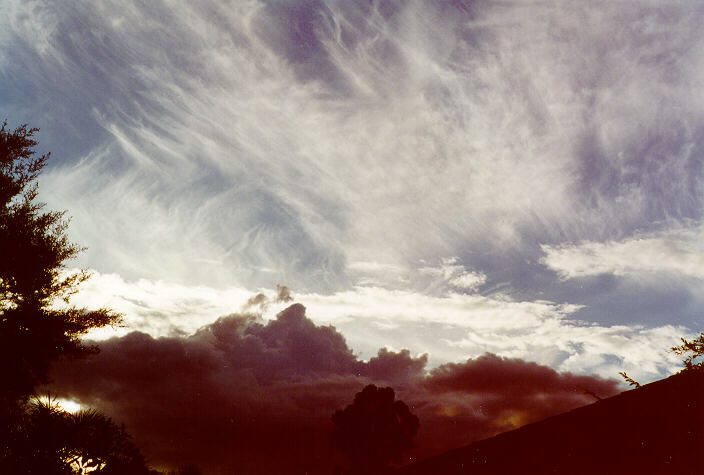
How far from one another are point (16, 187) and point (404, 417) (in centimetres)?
4546

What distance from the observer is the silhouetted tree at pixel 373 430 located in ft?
Answer: 157

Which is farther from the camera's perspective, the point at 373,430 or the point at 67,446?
the point at 373,430

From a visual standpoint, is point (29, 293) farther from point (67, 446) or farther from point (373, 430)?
point (373, 430)

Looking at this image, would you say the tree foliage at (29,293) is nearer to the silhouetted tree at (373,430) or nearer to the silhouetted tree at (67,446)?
the silhouetted tree at (67,446)

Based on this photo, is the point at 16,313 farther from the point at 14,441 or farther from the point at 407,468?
the point at 407,468

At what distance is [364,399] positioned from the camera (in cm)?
5000

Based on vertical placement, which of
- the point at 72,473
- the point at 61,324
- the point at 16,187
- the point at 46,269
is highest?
the point at 16,187

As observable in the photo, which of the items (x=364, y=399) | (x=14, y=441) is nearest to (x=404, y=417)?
(x=364, y=399)

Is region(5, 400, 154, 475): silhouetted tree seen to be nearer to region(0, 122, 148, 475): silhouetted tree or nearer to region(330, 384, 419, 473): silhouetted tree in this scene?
region(0, 122, 148, 475): silhouetted tree

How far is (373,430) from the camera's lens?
48.6 metres

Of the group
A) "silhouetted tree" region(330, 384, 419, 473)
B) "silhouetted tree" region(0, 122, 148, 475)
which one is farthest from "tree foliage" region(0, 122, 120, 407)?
"silhouetted tree" region(330, 384, 419, 473)

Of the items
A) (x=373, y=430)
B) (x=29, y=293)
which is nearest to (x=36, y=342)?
(x=29, y=293)

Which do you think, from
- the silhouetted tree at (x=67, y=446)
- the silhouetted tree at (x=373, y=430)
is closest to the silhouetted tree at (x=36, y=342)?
Answer: the silhouetted tree at (x=67, y=446)

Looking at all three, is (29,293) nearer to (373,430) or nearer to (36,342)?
(36,342)
